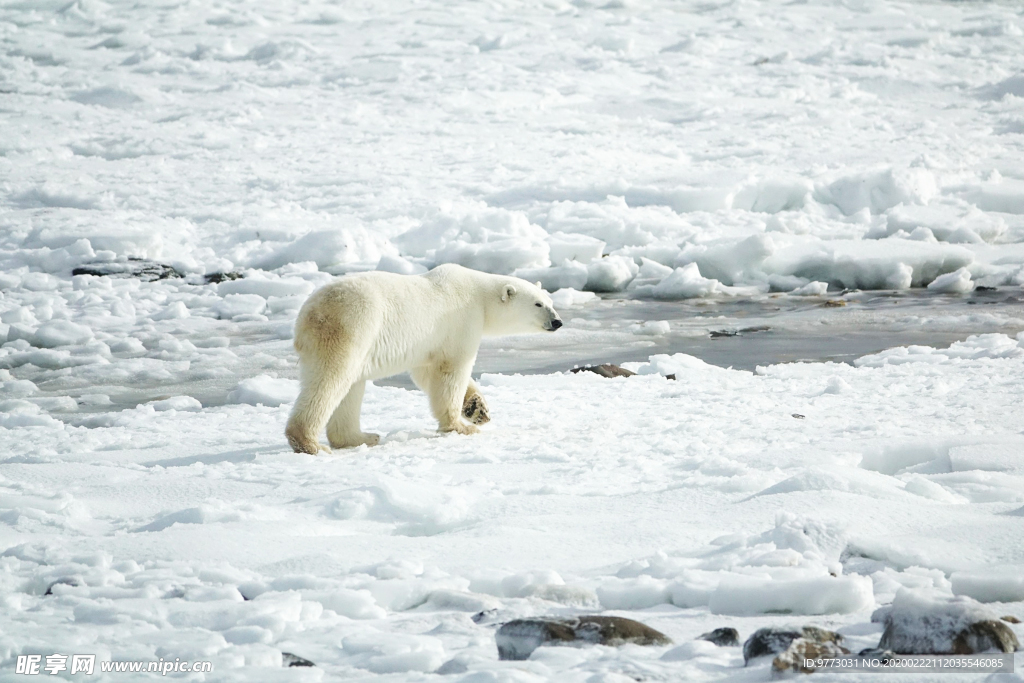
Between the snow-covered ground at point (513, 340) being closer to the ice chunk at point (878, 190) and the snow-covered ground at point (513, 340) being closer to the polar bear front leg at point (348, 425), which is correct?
the ice chunk at point (878, 190)

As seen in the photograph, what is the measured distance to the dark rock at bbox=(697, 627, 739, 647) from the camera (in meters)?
2.08

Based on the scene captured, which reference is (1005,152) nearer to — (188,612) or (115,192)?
(115,192)

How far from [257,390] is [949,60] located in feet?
57.8

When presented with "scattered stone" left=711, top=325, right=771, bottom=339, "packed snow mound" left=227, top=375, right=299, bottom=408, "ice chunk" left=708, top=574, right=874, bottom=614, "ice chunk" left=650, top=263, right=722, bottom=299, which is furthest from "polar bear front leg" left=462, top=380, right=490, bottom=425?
"ice chunk" left=650, top=263, right=722, bottom=299

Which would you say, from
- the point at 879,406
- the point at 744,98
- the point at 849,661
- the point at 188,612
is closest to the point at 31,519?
the point at 188,612

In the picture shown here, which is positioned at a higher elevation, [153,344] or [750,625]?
[750,625]

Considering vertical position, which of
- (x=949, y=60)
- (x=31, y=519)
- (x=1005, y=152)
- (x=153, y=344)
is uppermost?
(x=949, y=60)

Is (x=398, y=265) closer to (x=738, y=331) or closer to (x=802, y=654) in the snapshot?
(x=738, y=331)

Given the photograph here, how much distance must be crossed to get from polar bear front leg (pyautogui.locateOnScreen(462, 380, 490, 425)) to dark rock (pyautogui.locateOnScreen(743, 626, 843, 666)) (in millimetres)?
2945

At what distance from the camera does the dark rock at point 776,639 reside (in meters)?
1.96

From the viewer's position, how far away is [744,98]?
57.9 ft

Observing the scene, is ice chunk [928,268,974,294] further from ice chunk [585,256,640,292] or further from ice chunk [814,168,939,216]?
ice chunk [585,256,640,292]

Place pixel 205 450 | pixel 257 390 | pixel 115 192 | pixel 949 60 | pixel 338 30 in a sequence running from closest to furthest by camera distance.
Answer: pixel 205 450 → pixel 257 390 → pixel 115 192 → pixel 949 60 → pixel 338 30

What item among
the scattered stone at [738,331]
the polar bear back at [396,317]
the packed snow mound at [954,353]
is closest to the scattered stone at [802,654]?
the polar bear back at [396,317]
